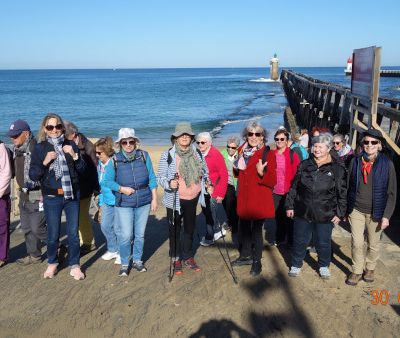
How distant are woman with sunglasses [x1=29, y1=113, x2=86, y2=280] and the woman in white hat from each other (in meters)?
0.94

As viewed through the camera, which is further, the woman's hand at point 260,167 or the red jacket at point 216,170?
the red jacket at point 216,170

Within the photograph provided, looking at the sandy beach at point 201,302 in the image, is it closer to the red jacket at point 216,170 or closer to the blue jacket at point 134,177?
the blue jacket at point 134,177

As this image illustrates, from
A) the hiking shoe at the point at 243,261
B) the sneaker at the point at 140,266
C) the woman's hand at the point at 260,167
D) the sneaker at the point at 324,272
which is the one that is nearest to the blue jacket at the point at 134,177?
the sneaker at the point at 140,266

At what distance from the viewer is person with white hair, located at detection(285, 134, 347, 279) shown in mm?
4023

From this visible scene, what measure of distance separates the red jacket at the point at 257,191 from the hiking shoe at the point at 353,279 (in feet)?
3.53

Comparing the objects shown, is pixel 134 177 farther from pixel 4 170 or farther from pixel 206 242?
pixel 206 242

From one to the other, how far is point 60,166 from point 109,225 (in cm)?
116

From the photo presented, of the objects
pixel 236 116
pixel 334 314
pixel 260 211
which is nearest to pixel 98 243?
pixel 260 211

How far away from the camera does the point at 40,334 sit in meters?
3.53

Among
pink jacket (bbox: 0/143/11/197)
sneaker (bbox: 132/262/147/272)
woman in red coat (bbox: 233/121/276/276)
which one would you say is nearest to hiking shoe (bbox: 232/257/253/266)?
woman in red coat (bbox: 233/121/276/276)

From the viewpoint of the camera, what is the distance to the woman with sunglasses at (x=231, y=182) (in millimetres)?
5230

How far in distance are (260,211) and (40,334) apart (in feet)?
8.03

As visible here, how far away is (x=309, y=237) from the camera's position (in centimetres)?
436

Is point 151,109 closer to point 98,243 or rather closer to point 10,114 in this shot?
point 10,114
